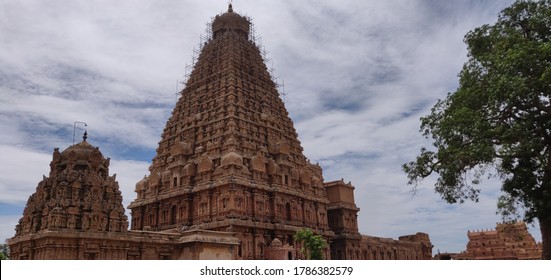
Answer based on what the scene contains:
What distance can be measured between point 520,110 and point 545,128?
1235 mm

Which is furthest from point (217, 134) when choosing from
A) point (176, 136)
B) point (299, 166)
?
point (299, 166)

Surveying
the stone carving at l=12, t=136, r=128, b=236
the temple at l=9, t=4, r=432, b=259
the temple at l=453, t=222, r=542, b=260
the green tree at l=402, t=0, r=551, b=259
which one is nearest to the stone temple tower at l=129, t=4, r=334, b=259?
the temple at l=9, t=4, r=432, b=259

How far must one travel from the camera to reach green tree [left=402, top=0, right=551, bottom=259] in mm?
17969

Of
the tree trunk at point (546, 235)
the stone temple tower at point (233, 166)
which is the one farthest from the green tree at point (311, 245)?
the tree trunk at point (546, 235)

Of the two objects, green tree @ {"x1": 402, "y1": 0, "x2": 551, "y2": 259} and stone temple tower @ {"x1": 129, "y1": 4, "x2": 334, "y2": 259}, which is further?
stone temple tower @ {"x1": 129, "y1": 4, "x2": 334, "y2": 259}

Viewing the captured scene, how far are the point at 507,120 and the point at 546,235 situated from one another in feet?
16.9

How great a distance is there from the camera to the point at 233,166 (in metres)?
38.2

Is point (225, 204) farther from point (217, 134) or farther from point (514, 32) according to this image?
point (514, 32)

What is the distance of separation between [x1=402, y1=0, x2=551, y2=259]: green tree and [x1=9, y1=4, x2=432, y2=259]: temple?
1680 centimetres

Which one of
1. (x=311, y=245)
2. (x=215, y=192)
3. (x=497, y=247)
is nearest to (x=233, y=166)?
(x=215, y=192)

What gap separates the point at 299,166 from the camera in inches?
1822

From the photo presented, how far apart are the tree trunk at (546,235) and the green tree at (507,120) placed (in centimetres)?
4

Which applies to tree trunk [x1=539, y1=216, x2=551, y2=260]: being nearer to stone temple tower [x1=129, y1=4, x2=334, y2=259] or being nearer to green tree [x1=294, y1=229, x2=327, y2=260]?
green tree [x1=294, y1=229, x2=327, y2=260]

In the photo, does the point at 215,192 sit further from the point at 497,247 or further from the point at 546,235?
the point at 497,247
